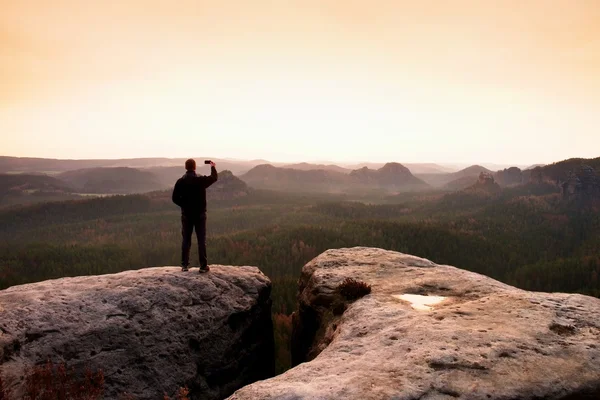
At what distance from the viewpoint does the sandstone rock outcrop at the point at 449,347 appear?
6.67 meters

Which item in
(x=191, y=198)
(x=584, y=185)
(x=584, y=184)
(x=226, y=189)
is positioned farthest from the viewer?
(x=226, y=189)

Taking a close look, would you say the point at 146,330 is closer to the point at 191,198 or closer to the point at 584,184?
the point at 191,198

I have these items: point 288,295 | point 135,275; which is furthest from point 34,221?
point 135,275

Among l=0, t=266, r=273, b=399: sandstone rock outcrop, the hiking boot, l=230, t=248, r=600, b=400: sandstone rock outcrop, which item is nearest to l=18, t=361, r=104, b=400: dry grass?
l=0, t=266, r=273, b=399: sandstone rock outcrop

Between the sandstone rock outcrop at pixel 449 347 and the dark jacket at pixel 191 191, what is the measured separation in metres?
6.46

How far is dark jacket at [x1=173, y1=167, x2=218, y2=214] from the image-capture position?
13531mm

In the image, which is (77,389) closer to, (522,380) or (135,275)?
(135,275)

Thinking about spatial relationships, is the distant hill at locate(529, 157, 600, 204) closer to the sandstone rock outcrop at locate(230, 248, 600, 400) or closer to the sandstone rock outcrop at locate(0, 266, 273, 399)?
the sandstone rock outcrop at locate(230, 248, 600, 400)

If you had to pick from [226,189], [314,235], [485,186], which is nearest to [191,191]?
[314,235]

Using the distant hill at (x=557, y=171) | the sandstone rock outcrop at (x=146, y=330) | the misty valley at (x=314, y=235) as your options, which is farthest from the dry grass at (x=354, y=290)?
the distant hill at (x=557, y=171)

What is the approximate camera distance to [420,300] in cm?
1197

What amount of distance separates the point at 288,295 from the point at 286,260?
77.6 feet

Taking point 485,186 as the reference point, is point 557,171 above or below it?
above

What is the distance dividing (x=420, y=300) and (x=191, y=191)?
952cm
